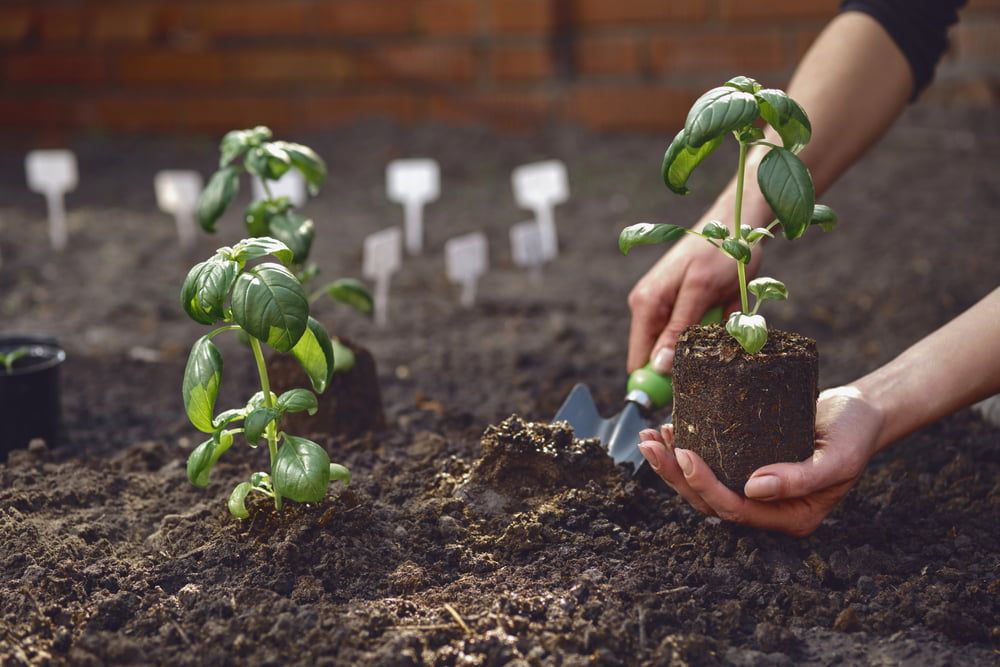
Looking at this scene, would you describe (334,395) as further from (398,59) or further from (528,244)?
(398,59)

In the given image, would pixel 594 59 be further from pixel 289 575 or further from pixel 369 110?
pixel 289 575

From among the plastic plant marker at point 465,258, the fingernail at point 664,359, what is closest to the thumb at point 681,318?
the fingernail at point 664,359

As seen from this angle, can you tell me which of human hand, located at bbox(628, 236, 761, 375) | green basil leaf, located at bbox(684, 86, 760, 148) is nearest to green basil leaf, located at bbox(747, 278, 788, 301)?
green basil leaf, located at bbox(684, 86, 760, 148)

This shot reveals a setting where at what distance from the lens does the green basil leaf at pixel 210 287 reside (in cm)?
135

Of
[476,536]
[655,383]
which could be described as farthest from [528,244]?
[476,536]

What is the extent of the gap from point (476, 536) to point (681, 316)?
0.51 m

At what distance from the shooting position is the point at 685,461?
4.73 ft

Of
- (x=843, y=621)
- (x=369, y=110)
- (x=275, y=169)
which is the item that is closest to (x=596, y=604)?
(x=843, y=621)

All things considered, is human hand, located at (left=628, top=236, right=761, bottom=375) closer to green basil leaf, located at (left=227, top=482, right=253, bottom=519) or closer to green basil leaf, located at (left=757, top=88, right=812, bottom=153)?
green basil leaf, located at (left=757, top=88, right=812, bottom=153)

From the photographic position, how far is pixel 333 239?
3656 millimetres

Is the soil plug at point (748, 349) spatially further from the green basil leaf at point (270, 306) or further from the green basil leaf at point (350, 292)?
the green basil leaf at point (350, 292)

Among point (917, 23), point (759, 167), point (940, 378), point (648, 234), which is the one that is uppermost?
point (917, 23)

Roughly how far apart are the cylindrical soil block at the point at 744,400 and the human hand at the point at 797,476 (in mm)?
26

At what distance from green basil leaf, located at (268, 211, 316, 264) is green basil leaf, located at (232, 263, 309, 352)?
39 centimetres
